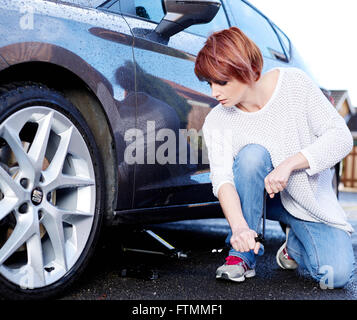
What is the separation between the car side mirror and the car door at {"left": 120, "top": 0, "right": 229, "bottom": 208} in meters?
0.11

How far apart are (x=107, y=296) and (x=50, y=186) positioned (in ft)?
1.55

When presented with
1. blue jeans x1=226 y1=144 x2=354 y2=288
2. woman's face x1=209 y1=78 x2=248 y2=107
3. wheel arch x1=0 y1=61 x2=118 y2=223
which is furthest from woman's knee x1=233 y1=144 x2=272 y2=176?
wheel arch x1=0 y1=61 x2=118 y2=223

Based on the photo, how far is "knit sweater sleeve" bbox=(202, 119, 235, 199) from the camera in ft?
7.14

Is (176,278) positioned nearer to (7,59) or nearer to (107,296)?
(107,296)

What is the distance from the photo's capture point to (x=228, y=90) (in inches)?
77.4

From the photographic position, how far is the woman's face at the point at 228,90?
1.96 meters

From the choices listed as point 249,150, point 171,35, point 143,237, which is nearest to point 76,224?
point 249,150

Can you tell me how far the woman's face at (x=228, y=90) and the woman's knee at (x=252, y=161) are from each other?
25 centimetres

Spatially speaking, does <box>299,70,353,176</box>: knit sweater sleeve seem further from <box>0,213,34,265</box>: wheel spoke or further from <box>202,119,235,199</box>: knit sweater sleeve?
<box>0,213,34,265</box>: wheel spoke

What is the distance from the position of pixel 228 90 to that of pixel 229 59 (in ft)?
0.38

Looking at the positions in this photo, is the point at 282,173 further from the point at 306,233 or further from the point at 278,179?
the point at 306,233

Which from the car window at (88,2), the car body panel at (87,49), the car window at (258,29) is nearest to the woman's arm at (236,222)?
the car body panel at (87,49)

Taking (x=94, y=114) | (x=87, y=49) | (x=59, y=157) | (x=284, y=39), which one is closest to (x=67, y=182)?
(x=59, y=157)
